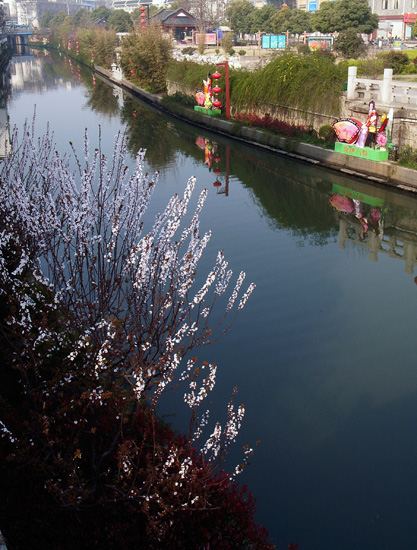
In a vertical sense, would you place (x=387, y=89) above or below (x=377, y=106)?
above

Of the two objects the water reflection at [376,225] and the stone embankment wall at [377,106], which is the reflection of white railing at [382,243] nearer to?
the water reflection at [376,225]

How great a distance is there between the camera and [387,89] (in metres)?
17.9

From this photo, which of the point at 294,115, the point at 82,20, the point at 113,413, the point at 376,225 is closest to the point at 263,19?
the point at 294,115

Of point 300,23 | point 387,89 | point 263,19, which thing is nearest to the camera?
point 387,89

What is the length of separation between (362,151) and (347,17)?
36.9 meters

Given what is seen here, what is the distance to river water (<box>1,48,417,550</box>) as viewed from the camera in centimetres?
590

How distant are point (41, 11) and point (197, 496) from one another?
182m

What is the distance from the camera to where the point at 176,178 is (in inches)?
710

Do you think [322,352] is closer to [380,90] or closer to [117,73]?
[380,90]

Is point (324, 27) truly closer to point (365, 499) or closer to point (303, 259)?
point (303, 259)

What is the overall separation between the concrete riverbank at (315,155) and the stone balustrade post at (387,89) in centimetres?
203

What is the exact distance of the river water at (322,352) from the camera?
5.90 metres

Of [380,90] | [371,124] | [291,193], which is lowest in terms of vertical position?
[291,193]

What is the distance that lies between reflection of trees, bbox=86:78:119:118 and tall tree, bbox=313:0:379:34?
756 inches
